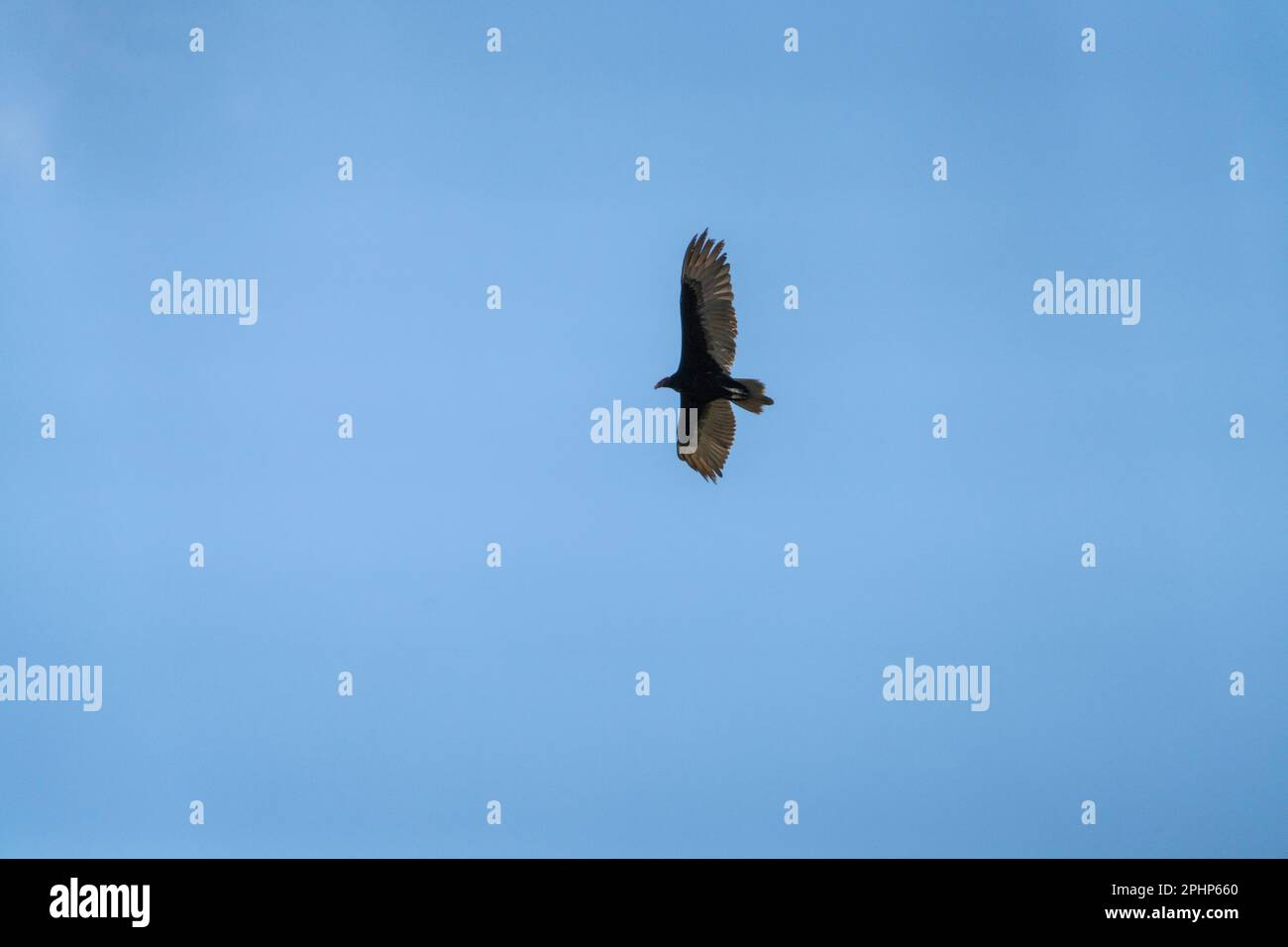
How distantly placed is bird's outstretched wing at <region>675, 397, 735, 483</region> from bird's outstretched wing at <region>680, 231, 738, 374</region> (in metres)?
1.08

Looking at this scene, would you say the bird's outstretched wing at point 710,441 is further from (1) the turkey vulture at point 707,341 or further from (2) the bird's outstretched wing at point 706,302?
(2) the bird's outstretched wing at point 706,302

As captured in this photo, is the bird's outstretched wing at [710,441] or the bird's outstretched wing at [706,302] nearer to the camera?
the bird's outstretched wing at [706,302]

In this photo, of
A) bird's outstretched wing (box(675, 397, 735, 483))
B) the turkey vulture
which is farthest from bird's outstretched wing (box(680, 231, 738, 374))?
bird's outstretched wing (box(675, 397, 735, 483))

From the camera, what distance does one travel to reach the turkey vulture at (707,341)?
15.3 m

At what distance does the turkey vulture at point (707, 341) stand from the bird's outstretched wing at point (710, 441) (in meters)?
0.03

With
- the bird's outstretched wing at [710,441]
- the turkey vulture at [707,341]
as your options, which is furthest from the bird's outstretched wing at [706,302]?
the bird's outstretched wing at [710,441]

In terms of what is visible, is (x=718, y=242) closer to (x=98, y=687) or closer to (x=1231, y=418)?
(x=1231, y=418)

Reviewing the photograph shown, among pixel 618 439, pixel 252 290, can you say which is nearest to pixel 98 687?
pixel 252 290

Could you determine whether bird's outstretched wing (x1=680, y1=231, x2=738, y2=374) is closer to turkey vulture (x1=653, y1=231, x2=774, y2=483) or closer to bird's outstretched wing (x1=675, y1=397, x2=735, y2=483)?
turkey vulture (x1=653, y1=231, x2=774, y2=483)

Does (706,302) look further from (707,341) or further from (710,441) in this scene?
(710,441)

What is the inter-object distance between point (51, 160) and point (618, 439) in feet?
40.2

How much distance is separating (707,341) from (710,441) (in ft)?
5.66

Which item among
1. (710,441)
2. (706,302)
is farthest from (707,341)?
(710,441)

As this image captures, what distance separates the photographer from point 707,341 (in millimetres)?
15523
